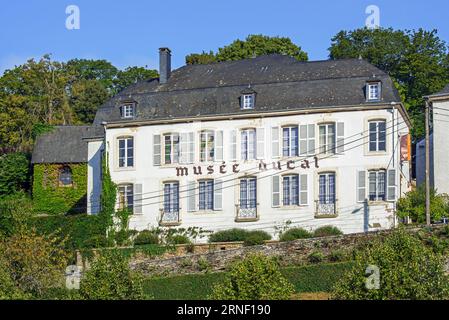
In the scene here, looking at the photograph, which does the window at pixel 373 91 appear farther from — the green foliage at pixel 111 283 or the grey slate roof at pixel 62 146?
the green foliage at pixel 111 283

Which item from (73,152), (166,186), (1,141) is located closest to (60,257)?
(166,186)

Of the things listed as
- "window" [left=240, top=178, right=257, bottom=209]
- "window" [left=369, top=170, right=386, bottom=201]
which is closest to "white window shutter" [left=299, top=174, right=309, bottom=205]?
"window" [left=240, top=178, right=257, bottom=209]

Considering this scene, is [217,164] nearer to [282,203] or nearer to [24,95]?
[282,203]

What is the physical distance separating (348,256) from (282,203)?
9.49 meters

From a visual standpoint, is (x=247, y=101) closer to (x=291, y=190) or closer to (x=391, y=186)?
(x=291, y=190)

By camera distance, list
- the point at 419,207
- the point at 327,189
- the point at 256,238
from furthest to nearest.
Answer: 1. the point at 327,189
2. the point at 419,207
3. the point at 256,238

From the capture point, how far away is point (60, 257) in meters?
49.0

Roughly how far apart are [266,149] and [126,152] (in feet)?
22.2

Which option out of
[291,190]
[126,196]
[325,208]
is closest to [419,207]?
[325,208]

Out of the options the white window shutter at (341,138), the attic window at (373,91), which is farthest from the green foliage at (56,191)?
the attic window at (373,91)

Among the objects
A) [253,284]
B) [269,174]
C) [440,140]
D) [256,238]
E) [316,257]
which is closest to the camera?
[253,284]

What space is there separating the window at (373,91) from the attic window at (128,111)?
1105cm

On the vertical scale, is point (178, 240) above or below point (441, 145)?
below

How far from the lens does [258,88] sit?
182 feet
